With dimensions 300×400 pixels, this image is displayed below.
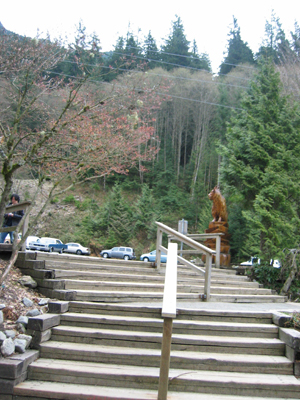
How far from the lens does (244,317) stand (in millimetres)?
4348

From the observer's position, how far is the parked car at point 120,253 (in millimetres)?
25189

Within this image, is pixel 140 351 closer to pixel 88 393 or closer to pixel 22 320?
pixel 88 393

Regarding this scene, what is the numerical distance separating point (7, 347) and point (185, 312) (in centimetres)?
213

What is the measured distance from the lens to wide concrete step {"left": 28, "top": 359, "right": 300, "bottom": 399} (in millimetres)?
3256

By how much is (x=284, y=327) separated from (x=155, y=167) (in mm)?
31685

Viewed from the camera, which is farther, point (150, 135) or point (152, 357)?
point (150, 135)

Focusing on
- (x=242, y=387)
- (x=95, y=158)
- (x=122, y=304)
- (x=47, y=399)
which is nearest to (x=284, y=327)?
(x=242, y=387)

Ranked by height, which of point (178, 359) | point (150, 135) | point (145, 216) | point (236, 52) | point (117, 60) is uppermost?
point (236, 52)

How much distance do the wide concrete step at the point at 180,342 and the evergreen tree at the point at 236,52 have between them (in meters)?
42.3

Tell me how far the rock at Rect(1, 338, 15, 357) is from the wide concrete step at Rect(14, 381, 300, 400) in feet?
1.04

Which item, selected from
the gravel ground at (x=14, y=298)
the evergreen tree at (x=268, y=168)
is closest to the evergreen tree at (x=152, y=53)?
the evergreen tree at (x=268, y=168)

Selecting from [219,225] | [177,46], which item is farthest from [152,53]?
[219,225]

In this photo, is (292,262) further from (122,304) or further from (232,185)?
(122,304)

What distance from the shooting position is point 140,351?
3.68 m
